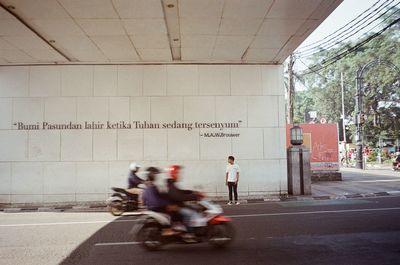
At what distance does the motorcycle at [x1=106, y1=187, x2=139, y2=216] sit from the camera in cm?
1137

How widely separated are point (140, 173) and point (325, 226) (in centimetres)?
722

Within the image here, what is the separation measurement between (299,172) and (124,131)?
7019 mm

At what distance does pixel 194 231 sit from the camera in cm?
675

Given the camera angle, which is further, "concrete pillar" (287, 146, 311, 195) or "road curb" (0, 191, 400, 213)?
"concrete pillar" (287, 146, 311, 195)

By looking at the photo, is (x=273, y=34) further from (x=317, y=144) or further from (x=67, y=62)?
(x=317, y=144)

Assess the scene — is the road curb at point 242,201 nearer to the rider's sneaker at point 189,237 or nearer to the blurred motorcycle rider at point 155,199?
the blurred motorcycle rider at point 155,199

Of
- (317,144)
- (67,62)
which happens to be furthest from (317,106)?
(67,62)

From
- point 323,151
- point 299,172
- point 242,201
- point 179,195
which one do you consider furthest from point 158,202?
point 323,151

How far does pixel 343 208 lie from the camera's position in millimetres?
11336

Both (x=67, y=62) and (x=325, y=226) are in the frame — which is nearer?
(x=325, y=226)

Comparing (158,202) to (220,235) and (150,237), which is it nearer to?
(150,237)

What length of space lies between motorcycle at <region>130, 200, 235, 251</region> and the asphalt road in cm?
18

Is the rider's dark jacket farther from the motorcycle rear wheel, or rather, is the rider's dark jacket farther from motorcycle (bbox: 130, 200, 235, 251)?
the motorcycle rear wheel

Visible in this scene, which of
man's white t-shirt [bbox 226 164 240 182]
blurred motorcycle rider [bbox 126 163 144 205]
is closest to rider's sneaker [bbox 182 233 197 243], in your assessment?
blurred motorcycle rider [bbox 126 163 144 205]
